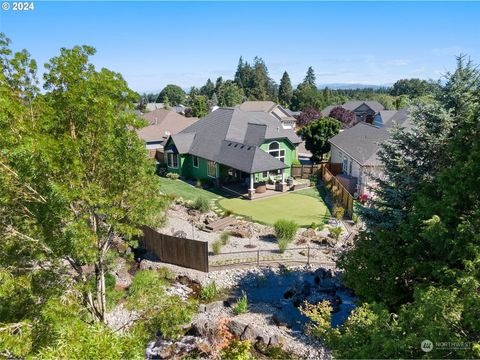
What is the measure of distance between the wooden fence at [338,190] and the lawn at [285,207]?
1.18 metres

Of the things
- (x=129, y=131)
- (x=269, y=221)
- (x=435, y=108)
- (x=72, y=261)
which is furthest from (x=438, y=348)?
(x=269, y=221)

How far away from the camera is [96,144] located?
7.61m

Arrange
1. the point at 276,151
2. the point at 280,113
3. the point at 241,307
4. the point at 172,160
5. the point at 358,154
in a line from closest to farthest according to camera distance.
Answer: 1. the point at 241,307
2. the point at 358,154
3. the point at 276,151
4. the point at 172,160
5. the point at 280,113

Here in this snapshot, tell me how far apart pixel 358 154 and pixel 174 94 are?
120 meters

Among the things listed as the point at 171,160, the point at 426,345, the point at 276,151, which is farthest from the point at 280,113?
the point at 426,345

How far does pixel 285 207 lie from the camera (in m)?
26.1

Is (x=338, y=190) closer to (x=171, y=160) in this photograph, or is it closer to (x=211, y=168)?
(x=211, y=168)

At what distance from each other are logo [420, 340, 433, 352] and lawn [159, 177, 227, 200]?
75.2 feet

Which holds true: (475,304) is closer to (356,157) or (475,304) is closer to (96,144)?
(96,144)

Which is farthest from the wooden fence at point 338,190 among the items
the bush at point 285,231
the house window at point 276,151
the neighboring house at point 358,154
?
the bush at point 285,231

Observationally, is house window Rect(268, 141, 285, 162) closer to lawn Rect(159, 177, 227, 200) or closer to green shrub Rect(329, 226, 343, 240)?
lawn Rect(159, 177, 227, 200)

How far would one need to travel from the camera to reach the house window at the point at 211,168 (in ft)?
103

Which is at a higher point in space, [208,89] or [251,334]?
[208,89]

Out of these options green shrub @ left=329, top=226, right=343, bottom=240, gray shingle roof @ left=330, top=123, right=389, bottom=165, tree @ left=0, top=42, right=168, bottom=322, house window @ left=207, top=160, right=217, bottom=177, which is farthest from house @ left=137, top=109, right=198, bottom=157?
tree @ left=0, top=42, right=168, bottom=322
